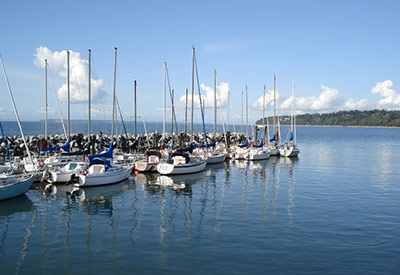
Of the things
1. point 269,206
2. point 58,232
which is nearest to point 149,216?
point 58,232

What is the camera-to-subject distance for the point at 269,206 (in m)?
23.8

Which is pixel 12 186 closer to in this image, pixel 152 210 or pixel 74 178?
pixel 74 178

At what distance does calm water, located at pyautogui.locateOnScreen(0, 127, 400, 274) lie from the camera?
1403 centimetres

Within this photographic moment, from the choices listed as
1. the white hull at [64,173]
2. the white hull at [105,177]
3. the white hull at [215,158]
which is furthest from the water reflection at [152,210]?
the white hull at [215,158]

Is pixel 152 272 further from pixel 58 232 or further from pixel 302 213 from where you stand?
pixel 302 213

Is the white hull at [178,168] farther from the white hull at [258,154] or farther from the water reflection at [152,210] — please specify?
the white hull at [258,154]

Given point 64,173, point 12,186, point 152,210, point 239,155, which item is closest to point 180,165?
point 64,173

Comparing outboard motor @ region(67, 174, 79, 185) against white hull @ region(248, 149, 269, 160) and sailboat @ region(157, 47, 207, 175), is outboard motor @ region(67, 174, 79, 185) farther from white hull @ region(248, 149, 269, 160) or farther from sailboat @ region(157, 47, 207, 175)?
white hull @ region(248, 149, 269, 160)

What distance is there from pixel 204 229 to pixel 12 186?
14.4 m

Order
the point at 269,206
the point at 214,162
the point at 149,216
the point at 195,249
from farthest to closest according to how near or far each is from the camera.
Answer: the point at 214,162, the point at 269,206, the point at 149,216, the point at 195,249

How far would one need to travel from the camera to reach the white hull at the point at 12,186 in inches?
933

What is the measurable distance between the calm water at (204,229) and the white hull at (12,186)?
2.07 feet

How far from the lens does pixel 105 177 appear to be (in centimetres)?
3006

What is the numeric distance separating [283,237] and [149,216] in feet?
26.6
